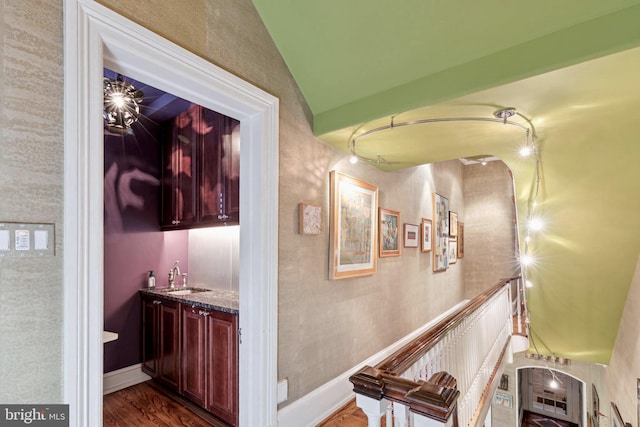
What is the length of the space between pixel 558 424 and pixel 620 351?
6.77 meters

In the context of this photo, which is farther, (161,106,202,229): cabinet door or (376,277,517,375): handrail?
(161,106,202,229): cabinet door

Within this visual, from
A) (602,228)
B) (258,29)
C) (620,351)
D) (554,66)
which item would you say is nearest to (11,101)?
(258,29)

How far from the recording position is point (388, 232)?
11.4ft

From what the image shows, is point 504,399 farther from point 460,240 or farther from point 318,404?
point 318,404

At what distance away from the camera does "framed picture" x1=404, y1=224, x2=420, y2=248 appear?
156 inches

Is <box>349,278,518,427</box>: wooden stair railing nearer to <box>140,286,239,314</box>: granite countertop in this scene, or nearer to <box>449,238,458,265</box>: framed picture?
<box>140,286,239,314</box>: granite countertop

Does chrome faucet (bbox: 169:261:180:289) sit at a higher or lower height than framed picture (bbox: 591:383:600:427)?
higher

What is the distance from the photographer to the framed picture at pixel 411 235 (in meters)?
3.96

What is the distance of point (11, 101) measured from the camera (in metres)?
1.00

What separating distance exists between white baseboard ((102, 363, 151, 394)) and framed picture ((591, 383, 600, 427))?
7187 mm

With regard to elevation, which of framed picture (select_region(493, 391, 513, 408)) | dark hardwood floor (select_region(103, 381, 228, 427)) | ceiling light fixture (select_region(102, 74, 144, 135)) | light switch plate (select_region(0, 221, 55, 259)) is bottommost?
framed picture (select_region(493, 391, 513, 408))

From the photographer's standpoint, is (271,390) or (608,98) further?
(271,390)

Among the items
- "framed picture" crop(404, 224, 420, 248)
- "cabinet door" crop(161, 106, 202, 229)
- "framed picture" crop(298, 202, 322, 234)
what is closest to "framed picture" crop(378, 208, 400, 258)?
"framed picture" crop(404, 224, 420, 248)

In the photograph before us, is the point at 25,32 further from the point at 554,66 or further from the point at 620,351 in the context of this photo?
the point at 620,351
